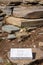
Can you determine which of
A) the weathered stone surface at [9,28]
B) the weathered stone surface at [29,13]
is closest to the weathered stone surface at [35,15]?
the weathered stone surface at [29,13]

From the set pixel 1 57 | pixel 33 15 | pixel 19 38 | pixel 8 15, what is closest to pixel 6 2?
pixel 8 15

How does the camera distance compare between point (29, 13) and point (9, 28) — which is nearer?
point (9, 28)

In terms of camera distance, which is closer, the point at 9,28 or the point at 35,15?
the point at 9,28

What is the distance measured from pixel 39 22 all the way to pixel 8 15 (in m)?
1.20

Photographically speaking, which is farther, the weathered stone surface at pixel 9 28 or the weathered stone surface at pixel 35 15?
the weathered stone surface at pixel 35 15

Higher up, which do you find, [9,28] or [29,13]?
[29,13]

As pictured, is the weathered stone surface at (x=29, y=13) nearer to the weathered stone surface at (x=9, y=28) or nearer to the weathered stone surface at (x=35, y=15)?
the weathered stone surface at (x=35, y=15)

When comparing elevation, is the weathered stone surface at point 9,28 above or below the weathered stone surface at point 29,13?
below

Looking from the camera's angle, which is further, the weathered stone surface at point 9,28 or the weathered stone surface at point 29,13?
the weathered stone surface at point 29,13

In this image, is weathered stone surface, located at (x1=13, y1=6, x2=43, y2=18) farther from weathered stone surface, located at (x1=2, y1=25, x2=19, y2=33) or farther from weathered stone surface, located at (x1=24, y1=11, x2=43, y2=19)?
weathered stone surface, located at (x1=2, y1=25, x2=19, y2=33)

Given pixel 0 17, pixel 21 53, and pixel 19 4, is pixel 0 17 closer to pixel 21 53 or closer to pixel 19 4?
pixel 19 4

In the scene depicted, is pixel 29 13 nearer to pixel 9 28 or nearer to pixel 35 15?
pixel 35 15

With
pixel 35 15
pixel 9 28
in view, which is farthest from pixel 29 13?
pixel 9 28

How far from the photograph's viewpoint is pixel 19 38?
19.8ft
